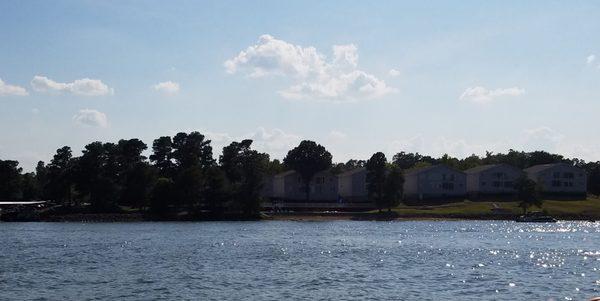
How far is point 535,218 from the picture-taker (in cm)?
14775

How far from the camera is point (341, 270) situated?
2253 inches

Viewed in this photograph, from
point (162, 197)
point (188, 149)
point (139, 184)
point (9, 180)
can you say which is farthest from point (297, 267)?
point (9, 180)

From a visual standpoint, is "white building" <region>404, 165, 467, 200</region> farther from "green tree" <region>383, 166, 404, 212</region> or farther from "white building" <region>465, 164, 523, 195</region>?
"green tree" <region>383, 166, 404, 212</region>

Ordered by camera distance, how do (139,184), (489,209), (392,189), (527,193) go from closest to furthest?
(392,189)
(527,193)
(139,184)
(489,209)

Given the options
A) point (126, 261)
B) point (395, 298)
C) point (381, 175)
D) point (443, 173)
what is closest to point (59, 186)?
point (381, 175)

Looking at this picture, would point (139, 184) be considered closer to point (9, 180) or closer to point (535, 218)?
point (9, 180)

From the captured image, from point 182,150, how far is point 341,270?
125934mm

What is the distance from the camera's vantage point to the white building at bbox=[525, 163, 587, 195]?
184 m

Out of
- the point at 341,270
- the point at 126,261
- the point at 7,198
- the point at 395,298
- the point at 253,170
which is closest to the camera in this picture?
the point at 395,298

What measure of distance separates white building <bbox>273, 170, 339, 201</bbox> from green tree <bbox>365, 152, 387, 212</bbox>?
33446 millimetres

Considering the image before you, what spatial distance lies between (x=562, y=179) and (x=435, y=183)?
108ft

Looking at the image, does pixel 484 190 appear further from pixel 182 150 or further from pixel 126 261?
pixel 126 261

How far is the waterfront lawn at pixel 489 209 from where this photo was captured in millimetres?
153625

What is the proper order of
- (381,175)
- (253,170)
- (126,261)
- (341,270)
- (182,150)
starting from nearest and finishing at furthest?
(341,270)
(126,261)
(253,170)
(381,175)
(182,150)
